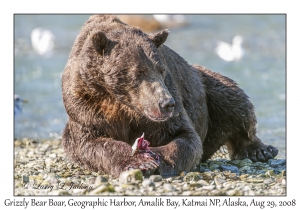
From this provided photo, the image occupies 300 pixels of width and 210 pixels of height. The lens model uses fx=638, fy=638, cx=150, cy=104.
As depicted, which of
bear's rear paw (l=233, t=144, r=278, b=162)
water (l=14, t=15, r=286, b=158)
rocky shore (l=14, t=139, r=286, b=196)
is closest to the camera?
rocky shore (l=14, t=139, r=286, b=196)

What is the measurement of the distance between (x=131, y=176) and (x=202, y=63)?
45.6ft

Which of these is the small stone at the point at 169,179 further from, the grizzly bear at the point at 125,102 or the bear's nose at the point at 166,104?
the bear's nose at the point at 166,104

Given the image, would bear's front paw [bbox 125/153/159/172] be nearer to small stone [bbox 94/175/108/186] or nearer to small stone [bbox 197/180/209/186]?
small stone [bbox 94/175/108/186]

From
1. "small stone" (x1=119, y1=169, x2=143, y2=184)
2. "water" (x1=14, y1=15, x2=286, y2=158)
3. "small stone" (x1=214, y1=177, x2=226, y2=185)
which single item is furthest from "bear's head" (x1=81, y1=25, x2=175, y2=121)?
"water" (x1=14, y1=15, x2=286, y2=158)

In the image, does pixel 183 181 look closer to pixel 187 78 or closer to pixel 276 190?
pixel 276 190

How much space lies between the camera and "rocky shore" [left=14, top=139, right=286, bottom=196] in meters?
6.68

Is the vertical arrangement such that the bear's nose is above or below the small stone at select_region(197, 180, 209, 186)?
above

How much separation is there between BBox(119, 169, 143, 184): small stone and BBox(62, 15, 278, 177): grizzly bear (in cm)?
24

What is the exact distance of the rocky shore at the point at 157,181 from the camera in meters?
6.68

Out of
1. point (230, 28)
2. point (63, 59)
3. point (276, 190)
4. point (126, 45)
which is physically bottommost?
point (276, 190)

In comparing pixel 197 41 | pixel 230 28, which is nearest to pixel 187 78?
pixel 197 41

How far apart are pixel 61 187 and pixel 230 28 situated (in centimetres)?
2068

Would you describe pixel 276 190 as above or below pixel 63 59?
below

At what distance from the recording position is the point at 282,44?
75.8 feet
